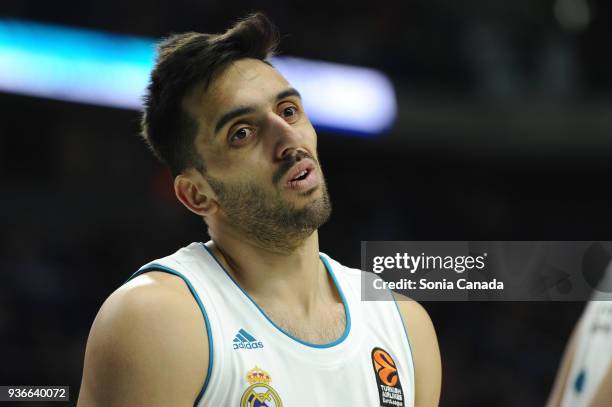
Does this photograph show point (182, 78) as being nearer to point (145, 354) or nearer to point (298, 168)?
point (298, 168)

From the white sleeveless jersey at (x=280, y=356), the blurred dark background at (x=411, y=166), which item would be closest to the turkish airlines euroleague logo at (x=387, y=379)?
the white sleeveless jersey at (x=280, y=356)

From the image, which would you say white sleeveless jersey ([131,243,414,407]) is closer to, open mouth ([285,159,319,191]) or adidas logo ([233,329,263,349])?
adidas logo ([233,329,263,349])

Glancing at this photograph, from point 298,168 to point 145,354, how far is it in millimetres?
826

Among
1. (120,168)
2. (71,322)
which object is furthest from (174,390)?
(120,168)

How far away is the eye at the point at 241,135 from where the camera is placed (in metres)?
2.78

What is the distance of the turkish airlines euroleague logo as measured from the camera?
269 centimetres

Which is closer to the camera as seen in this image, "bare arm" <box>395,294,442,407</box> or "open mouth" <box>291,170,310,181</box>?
"open mouth" <box>291,170,310,181</box>

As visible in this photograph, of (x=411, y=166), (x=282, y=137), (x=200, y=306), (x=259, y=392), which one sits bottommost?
(x=259, y=392)

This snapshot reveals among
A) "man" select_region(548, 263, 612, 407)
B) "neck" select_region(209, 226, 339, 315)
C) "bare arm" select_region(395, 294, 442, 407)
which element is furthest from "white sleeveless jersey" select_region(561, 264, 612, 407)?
"neck" select_region(209, 226, 339, 315)

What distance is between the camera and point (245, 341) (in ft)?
8.31

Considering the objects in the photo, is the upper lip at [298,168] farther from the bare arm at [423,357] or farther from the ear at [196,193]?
the bare arm at [423,357]

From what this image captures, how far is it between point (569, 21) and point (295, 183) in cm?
899

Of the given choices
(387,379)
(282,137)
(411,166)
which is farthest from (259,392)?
(411,166)

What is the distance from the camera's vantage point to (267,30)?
3.04m
